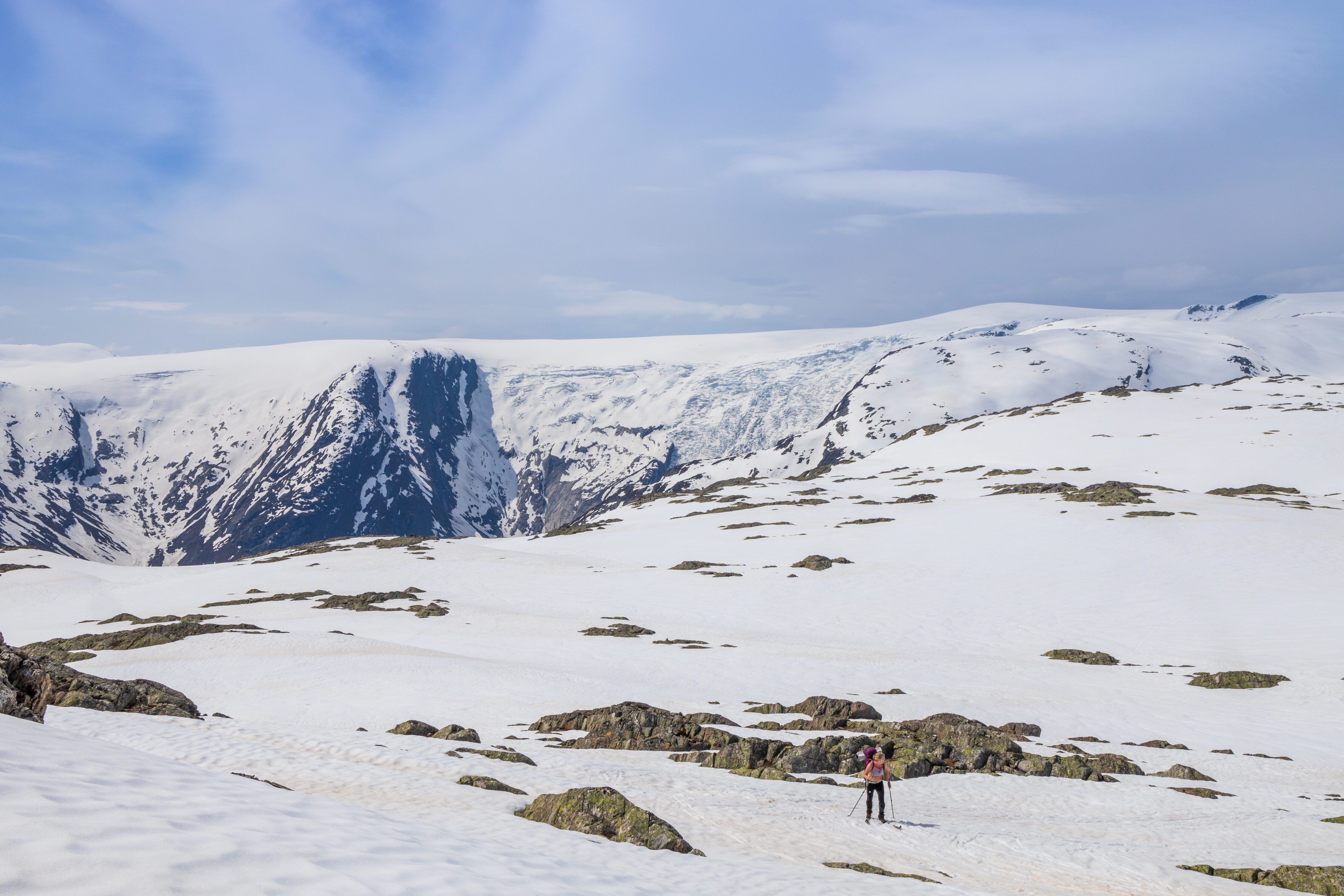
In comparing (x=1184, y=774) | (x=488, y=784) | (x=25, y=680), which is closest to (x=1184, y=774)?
(x=1184, y=774)

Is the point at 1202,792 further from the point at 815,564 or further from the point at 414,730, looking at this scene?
the point at 815,564

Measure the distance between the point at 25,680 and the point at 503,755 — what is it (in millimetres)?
11666

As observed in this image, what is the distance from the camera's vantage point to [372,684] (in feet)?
117

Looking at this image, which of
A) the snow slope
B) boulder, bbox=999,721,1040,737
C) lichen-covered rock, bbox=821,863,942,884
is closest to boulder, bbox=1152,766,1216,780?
the snow slope

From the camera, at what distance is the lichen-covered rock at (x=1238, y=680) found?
38250mm

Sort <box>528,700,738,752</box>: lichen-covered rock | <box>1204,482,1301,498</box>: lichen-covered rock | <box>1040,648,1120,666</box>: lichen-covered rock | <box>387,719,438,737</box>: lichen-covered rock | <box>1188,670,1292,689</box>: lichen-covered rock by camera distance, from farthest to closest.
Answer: <box>1204,482,1301,498</box>: lichen-covered rock, <box>1040,648,1120,666</box>: lichen-covered rock, <box>1188,670,1292,689</box>: lichen-covered rock, <box>528,700,738,752</box>: lichen-covered rock, <box>387,719,438,737</box>: lichen-covered rock

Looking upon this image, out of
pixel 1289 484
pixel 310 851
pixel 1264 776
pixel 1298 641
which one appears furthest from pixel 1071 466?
pixel 310 851

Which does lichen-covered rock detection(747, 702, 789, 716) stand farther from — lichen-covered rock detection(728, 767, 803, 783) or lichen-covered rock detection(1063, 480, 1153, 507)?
lichen-covered rock detection(1063, 480, 1153, 507)

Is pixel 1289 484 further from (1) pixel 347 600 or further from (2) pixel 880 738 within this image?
(1) pixel 347 600

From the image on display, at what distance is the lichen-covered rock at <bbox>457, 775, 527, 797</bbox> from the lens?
18.0 metres

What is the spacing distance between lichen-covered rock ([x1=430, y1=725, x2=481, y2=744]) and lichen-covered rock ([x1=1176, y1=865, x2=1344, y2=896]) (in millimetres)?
20385

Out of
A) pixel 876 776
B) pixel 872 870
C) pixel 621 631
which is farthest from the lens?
pixel 621 631

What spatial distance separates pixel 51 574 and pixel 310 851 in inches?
3717

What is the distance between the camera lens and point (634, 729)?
28.3 metres
